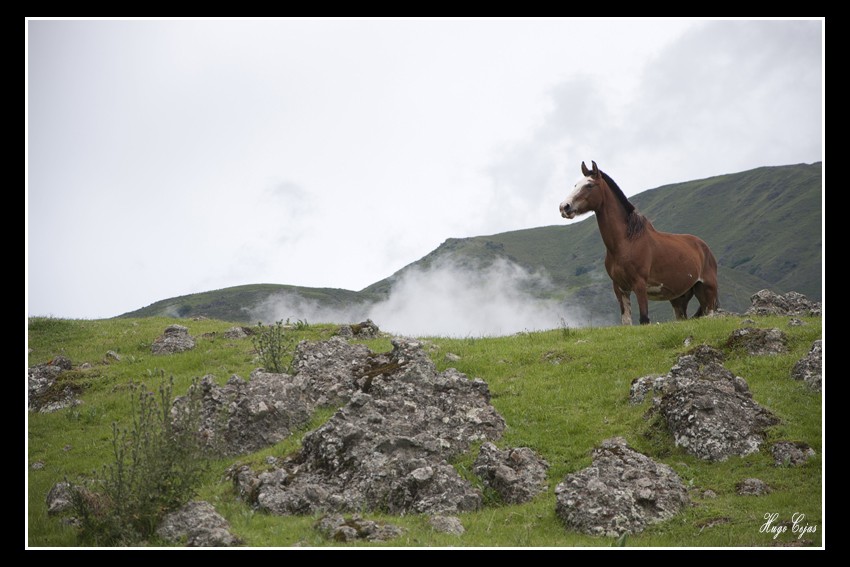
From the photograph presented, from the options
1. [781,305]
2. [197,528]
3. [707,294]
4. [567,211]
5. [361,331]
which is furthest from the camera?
[361,331]

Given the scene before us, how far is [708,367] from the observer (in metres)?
17.1

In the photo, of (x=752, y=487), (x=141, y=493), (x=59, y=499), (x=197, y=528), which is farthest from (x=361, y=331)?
(x=752, y=487)

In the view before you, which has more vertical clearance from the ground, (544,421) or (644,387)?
(644,387)

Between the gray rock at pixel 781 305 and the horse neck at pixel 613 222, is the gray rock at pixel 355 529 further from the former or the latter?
the gray rock at pixel 781 305

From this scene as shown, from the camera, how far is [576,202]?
2483 cm

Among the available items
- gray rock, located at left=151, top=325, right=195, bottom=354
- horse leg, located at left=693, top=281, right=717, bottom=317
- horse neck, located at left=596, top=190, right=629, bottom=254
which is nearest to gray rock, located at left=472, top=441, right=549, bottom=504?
horse neck, located at left=596, top=190, right=629, bottom=254

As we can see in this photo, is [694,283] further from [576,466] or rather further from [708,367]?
[576,466]

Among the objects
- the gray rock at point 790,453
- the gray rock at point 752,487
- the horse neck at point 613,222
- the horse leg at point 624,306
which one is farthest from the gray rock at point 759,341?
the gray rock at point 752,487

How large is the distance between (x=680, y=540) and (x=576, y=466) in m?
3.78

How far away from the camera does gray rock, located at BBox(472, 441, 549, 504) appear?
1403 centimetres

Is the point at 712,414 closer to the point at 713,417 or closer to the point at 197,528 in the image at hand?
the point at 713,417

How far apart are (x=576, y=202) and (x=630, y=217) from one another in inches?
80.7

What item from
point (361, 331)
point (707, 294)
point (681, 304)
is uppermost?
point (707, 294)
